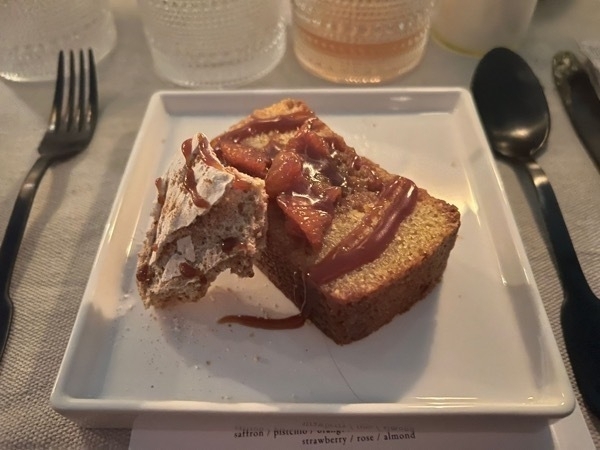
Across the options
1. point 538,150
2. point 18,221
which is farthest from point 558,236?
point 18,221

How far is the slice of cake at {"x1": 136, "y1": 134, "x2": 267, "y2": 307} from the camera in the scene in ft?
2.75

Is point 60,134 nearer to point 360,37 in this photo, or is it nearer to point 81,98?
point 81,98

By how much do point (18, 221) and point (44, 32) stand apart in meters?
0.59

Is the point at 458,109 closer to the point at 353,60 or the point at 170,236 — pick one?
the point at 353,60

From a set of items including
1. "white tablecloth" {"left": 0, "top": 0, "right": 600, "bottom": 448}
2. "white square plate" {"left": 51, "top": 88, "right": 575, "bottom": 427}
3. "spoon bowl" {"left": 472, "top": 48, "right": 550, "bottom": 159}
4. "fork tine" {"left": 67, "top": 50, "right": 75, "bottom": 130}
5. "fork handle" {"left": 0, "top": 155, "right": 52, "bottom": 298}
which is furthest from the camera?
"fork tine" {"left": 67, "top": 50, "right": 75, "bottom": 130}

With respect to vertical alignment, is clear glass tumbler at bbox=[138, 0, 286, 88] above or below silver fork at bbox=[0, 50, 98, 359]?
above

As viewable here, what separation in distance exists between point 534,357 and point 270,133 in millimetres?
598

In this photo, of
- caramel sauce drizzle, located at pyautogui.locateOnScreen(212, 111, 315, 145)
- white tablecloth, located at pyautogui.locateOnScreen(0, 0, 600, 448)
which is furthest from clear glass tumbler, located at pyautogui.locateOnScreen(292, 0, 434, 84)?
caramel sauce drizzle, located at pyautogui.locateOnScreen(212, 111, 315, 145)

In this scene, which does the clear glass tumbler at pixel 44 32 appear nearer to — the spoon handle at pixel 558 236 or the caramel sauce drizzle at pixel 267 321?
→ the caramel sauce drizzle at pixel 267 321

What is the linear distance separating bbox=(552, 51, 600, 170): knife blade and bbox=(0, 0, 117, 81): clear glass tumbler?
121cm

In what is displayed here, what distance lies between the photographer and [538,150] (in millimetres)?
1280

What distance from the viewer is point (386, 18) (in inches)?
51.7

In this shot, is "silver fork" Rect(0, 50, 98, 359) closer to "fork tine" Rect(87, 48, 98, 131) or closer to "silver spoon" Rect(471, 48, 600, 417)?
"fork tine" Rect(87, 48, 98, 131)

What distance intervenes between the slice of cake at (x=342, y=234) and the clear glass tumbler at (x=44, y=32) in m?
0.73
